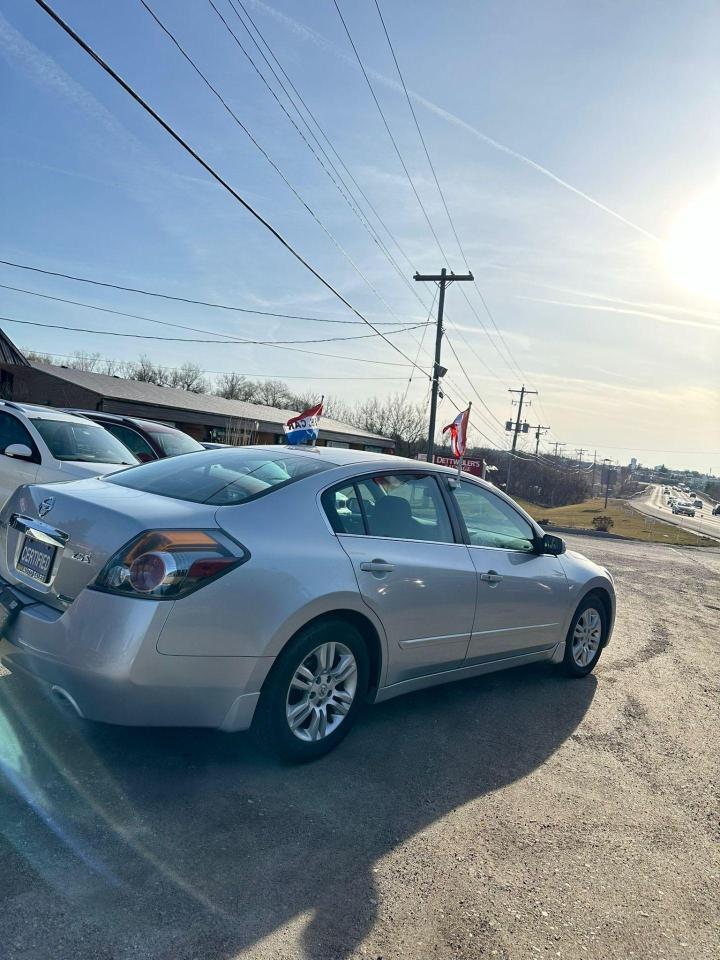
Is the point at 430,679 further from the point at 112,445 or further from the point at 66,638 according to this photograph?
the point at 112,445

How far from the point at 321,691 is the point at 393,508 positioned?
3.81 ft

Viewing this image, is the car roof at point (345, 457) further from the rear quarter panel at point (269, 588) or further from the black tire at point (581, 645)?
the black tire at point (581, 645)

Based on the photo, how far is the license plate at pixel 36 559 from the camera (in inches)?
125

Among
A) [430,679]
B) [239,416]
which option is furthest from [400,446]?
[430,679]

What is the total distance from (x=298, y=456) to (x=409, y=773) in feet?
6.19

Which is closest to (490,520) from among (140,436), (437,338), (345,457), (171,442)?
Result: (345,457)

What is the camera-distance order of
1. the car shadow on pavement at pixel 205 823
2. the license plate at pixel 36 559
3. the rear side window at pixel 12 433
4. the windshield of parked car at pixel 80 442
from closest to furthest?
the car shadow on pavement at pixel 205 823
the license plate at pixel 36 559
the rear side window at pixel 12 433
the windshield of parked car at pixel 80 442

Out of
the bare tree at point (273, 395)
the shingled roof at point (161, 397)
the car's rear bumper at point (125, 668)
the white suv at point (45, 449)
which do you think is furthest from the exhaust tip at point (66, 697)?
the bare tree at point (273, 395)

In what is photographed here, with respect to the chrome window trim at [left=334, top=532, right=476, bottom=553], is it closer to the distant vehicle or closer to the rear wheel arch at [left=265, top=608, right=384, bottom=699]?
the rear wheel arch at [left=265, top=608, right=384, bottom=699]

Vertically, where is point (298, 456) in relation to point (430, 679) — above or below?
above

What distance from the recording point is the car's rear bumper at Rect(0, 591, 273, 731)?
9.12 feet

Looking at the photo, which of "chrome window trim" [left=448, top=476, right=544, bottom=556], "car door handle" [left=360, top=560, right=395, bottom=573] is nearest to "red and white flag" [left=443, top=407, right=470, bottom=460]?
"chrome window trim" [left=448, top=476, right=544, bottom=556]

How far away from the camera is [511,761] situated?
3.82 metres

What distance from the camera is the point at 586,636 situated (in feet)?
18.2
